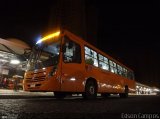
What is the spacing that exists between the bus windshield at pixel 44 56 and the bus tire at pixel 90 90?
231 centimetres

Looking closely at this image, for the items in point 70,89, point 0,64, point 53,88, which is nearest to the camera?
point 53,88

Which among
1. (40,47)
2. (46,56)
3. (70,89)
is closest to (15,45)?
(40,47)

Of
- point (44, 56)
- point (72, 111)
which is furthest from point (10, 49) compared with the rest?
point (72, 111)

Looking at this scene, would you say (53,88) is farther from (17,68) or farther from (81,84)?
(17,68)

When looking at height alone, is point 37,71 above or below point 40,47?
below

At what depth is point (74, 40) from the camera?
1110 centimetres

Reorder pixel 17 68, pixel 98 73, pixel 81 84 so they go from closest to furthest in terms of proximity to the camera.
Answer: pixel 81 84, pixel 98 73, pixel 17 68

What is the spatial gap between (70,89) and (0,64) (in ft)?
55.5

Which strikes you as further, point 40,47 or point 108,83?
point 108,83

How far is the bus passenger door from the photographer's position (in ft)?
33.2

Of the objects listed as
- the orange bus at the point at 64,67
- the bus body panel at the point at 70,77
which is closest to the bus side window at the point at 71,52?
the orange bus at the point at 64,67

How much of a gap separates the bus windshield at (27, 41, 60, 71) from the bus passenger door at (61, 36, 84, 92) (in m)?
A: 0.39

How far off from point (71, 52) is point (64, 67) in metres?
0.93

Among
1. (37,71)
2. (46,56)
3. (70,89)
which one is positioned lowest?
(70,89)
